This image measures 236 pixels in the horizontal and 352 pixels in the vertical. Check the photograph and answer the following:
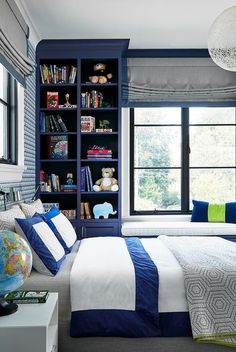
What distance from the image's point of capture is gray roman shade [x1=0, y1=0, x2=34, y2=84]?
297 cm

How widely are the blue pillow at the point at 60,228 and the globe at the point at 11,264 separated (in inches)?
39.9

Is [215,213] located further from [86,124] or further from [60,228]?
[60,228]

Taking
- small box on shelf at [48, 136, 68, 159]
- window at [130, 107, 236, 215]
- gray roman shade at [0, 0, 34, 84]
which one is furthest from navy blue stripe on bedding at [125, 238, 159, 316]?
window at [130, 107, 236, 215]

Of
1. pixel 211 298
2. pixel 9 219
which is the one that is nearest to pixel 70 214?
pixel 9 219

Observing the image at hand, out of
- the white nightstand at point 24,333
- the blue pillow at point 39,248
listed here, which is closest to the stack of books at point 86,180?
the blue pillow at point 39,248

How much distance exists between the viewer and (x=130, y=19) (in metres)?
3.90

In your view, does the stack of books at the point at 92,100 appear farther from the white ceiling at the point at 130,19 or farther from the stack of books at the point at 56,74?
the white ceiling at the point at 130,19

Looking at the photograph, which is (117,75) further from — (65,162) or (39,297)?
(39,297)

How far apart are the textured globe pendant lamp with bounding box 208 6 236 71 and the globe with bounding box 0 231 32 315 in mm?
1685

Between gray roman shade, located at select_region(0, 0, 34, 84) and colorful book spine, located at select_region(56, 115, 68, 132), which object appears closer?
gray roman shade, located at select_region(0, 0, 34, 84)

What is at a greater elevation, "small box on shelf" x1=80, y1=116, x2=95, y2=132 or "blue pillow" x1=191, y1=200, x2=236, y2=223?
"small box on shelf" x1=80, y1=116, x2=95, y2=132

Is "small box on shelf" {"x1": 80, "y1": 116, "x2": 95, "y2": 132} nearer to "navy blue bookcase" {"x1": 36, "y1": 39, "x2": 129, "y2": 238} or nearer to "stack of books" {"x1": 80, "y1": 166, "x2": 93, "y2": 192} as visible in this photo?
"navy blue bookcase" {"x1": 36, "y1": 39, "x2": 129, "y2": 238}

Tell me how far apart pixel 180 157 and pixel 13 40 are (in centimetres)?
257

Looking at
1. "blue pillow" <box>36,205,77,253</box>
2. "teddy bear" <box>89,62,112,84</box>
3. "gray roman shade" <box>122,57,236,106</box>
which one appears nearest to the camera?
"blue pillow" <box>36,205,77,253</box>
